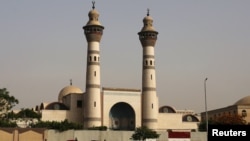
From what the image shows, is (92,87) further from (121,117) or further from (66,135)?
(66,135)

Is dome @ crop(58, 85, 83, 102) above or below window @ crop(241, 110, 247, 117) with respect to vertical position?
above

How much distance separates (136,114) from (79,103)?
9.59m

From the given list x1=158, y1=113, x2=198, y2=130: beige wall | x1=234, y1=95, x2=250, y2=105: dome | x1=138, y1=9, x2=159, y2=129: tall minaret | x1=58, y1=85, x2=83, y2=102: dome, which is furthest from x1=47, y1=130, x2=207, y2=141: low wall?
x1=234, y1=95, x2=250, y2=105: dome

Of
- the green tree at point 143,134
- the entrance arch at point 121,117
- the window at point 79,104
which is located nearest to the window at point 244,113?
the entrance arch at point 121,117

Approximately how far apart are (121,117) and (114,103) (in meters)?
5.32

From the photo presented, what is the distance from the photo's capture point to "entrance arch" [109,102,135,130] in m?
77.1

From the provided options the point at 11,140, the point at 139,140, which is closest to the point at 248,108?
the point at 139,140

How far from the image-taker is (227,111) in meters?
89.2

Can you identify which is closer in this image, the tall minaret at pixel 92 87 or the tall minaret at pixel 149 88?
the tall minaret at pixel 92 87

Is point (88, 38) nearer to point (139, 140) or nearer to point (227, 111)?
point (139, 140)

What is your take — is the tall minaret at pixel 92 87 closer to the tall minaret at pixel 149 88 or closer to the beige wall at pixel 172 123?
the tall minaret at pixel 149 88

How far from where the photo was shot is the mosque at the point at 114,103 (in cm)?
7119

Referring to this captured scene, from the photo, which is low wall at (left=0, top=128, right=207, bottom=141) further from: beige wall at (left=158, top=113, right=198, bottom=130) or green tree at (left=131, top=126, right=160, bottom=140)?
beige wall at (left=158, top=113, right=198, bottom=130)

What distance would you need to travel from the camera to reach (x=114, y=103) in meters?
74.1
